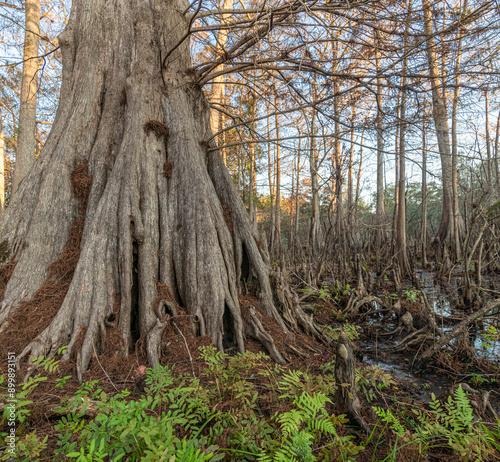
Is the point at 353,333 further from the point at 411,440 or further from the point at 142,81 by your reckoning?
the point at 142,81

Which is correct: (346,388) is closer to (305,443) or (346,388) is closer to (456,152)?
(305,443)

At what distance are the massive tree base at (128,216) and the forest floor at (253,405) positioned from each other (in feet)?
0.79

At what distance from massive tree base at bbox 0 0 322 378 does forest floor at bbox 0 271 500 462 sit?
0.24m

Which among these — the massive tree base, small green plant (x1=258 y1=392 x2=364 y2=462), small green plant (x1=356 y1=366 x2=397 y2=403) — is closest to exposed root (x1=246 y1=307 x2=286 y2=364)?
the massive tree base

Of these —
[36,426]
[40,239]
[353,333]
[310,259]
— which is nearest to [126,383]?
[36,426]

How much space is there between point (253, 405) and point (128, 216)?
2.15 m

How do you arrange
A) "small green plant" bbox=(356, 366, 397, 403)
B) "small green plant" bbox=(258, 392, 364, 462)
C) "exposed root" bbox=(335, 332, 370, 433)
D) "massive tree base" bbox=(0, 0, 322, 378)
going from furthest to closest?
"massive tree base" bbox=(0, 0, 322, 378) < "small green plant" bbox=(356, 366, 397, 403) < "exposed root" bbox=(335, 332, 370, 433) < "small green plant" bbox=(258, 392, 364, 462)

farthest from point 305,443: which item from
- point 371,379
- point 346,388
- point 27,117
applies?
point 27,117

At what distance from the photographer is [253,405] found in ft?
5.87

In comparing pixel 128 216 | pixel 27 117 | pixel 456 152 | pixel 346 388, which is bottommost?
pixel 346 388

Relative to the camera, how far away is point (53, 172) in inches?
129

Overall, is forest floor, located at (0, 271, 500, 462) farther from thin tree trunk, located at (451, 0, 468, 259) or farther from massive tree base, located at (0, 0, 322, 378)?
thin tree trunk, located at (451, 0, 468, 259)

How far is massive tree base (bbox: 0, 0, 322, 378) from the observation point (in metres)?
2.70

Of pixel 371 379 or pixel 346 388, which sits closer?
pixel 346 388
